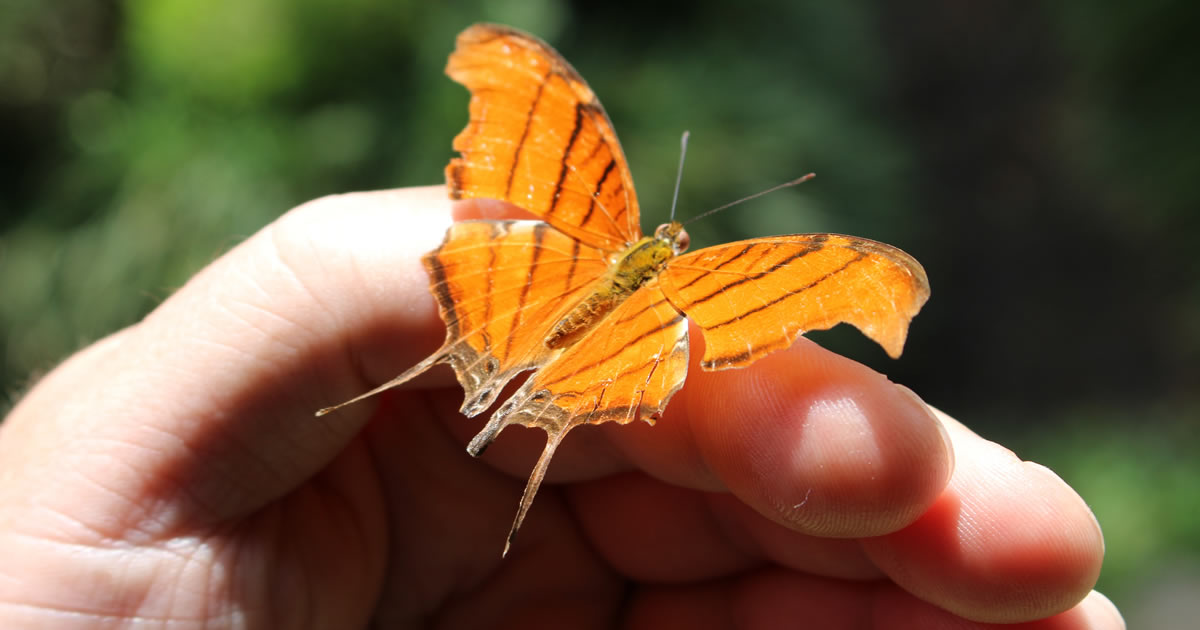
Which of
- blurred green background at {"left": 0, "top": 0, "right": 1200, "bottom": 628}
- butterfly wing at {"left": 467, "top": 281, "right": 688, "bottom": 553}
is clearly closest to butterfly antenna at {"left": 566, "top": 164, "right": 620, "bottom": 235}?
butterfly wing at {"left": 467, "top": 281, "right": 688, "bottom": 553}

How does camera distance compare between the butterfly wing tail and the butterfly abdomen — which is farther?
the butterfly abdomen

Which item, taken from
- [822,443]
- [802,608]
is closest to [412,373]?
[822,443]

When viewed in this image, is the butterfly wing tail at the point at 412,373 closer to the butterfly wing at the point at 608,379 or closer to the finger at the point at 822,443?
the butterfly wing at the point at 608,379

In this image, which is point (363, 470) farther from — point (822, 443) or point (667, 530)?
point (822, 443)

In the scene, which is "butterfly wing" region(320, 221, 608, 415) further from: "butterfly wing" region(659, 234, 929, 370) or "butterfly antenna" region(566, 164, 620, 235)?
→ "butterfly wing" region(659, 234, 929, 370)

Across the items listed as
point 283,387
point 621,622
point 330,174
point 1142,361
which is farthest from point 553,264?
point 1142,361

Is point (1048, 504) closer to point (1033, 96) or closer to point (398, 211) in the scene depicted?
point (398, 211)

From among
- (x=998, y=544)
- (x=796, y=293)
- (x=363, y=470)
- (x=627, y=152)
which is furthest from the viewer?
(x=627, y=152)

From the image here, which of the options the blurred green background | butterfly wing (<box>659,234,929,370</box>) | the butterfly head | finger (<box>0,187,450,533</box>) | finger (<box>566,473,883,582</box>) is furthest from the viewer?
the blurred green background
